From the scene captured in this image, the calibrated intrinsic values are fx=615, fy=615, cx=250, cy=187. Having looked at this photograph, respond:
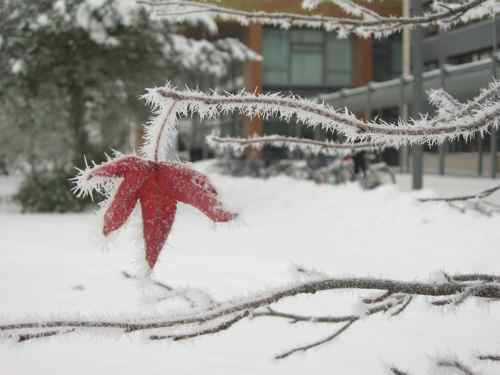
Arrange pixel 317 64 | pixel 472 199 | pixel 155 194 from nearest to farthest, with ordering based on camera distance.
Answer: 1. pixel 155 194
2. pixel 472 199
3. pixel 317 64

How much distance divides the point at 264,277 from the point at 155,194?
469cm

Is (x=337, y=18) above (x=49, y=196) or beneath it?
above

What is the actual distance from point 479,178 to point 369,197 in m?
7.35

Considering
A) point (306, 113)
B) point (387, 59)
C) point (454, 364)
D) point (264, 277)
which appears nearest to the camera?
point (306, 113)

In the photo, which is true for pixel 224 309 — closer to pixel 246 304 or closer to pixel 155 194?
pixel 246 304

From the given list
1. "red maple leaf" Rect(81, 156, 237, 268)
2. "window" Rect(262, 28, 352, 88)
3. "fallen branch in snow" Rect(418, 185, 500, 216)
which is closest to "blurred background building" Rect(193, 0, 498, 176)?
"window" Rect(262, 28, 352, 88)

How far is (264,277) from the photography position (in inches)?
206

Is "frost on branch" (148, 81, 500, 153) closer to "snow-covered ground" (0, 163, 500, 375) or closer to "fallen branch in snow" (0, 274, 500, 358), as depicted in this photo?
"snow-covered ground" (0, 163, 500, 375)

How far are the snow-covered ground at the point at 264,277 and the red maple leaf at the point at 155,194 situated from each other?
30 mm

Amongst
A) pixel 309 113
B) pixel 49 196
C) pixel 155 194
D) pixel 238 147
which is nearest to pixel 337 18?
pixel 238 147

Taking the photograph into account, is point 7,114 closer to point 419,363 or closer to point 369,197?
point 369,197

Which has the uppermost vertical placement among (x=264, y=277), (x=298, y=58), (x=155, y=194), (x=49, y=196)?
(x=298, y=58)

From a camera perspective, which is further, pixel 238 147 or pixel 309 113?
pixel 238 147

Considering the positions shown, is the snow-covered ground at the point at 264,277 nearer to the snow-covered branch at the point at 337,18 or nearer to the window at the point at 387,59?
the snow-covered branch at the point at 337,18
